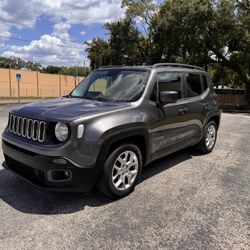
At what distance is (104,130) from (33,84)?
4121cm

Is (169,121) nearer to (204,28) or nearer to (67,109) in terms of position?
(67,109)

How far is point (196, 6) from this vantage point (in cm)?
2252

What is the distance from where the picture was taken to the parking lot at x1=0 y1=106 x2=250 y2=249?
3197 mm

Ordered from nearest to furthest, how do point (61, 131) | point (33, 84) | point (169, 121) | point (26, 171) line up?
point (61, 131), point (26, 171), point (169, 121), point (33, 84)

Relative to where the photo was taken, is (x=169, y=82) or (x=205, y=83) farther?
(x=205, y=83)

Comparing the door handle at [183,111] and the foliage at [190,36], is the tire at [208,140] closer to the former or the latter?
the door handle at [183,111]

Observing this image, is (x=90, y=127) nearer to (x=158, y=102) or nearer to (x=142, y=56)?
(x=158, y=102)

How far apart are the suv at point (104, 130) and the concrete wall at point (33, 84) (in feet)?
118

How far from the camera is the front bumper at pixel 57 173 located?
3.64 m

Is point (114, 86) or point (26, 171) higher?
point (114, 86)

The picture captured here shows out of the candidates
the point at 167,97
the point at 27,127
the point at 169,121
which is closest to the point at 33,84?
the point at 169,121

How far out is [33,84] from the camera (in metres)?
42.8

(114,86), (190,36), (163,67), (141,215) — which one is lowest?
(141,215)

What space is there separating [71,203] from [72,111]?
3.92ft
